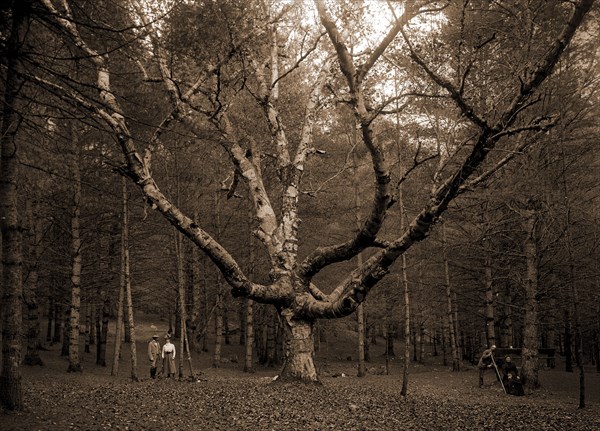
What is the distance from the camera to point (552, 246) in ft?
51.8

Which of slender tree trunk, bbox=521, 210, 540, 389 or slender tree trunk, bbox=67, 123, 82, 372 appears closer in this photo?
slender tree trunk, bbox=521, 210, 540, 389

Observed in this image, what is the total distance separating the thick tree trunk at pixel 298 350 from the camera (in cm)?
1114

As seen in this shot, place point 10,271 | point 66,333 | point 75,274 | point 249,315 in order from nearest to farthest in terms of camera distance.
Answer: point 10,271 → point 75,274 → point 249,315 → point 66,333

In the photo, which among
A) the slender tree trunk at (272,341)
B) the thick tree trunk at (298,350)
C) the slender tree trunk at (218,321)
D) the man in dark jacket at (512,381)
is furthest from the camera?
the slender tree trunk at (272,341)

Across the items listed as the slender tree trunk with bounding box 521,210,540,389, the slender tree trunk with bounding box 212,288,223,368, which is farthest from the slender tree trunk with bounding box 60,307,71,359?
the slender tree trunk with bounding box 521,210,540,389

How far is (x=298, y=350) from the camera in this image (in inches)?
444

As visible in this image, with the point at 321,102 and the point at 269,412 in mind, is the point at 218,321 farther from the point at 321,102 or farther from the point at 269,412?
the point at 269,412

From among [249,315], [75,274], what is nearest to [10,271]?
[75,274]

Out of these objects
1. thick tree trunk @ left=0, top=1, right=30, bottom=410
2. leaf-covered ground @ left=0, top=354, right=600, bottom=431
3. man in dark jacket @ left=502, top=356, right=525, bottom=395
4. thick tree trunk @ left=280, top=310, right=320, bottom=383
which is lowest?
man in dark jacket @ left=502, top=356, right=525, bottom=395

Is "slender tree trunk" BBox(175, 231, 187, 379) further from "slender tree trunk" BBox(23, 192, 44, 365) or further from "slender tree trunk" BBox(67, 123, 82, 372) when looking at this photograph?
"slender tree trunk" BBox(23, 192, 44, 365)

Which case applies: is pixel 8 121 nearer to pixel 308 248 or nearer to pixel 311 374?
pixel 311 374

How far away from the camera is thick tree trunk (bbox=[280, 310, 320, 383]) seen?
36.6ft

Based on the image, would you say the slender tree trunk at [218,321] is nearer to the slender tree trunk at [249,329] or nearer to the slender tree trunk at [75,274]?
the slender tree trunk at [249,329]

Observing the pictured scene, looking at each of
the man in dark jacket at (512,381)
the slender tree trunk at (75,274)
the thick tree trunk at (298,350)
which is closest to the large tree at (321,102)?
the thick tree trunk at (298,350)
